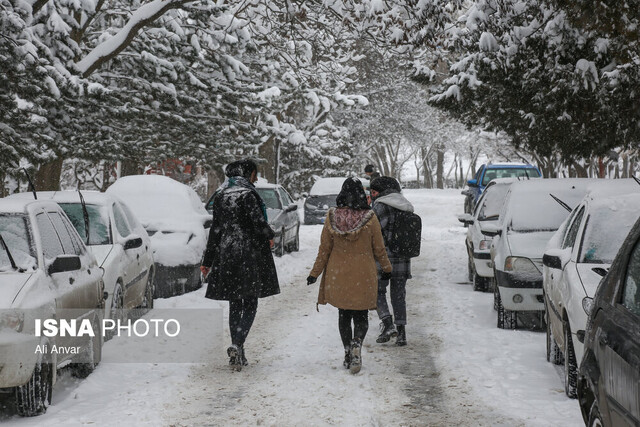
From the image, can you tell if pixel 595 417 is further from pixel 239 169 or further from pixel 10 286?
pixel 239 169

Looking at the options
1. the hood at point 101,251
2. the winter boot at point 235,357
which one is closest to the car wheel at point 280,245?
the hood at point 101,251

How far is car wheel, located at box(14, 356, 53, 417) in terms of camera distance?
5836mm

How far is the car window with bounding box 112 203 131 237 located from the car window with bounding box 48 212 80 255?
2548mm

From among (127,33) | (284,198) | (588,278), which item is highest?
(127,33)

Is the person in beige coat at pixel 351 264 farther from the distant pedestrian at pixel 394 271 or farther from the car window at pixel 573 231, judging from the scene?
A: the car window at pixel 573 231

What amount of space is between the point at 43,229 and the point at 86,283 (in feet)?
2.33

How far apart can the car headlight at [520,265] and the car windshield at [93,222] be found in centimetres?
473

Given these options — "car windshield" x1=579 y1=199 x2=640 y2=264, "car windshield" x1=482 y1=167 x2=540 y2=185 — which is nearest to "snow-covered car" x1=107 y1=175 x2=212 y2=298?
"car windshield" x1=579 y1=199 x2=640 y2=264

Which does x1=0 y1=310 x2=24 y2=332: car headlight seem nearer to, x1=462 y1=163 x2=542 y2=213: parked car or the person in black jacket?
the person in black jacket

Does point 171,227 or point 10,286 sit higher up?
point 10,286

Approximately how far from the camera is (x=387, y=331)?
884 cm

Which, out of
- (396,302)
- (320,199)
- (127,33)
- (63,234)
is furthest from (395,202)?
(320,199)

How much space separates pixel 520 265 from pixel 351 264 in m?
2.81

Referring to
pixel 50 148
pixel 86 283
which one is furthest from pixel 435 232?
pixel 86 283
